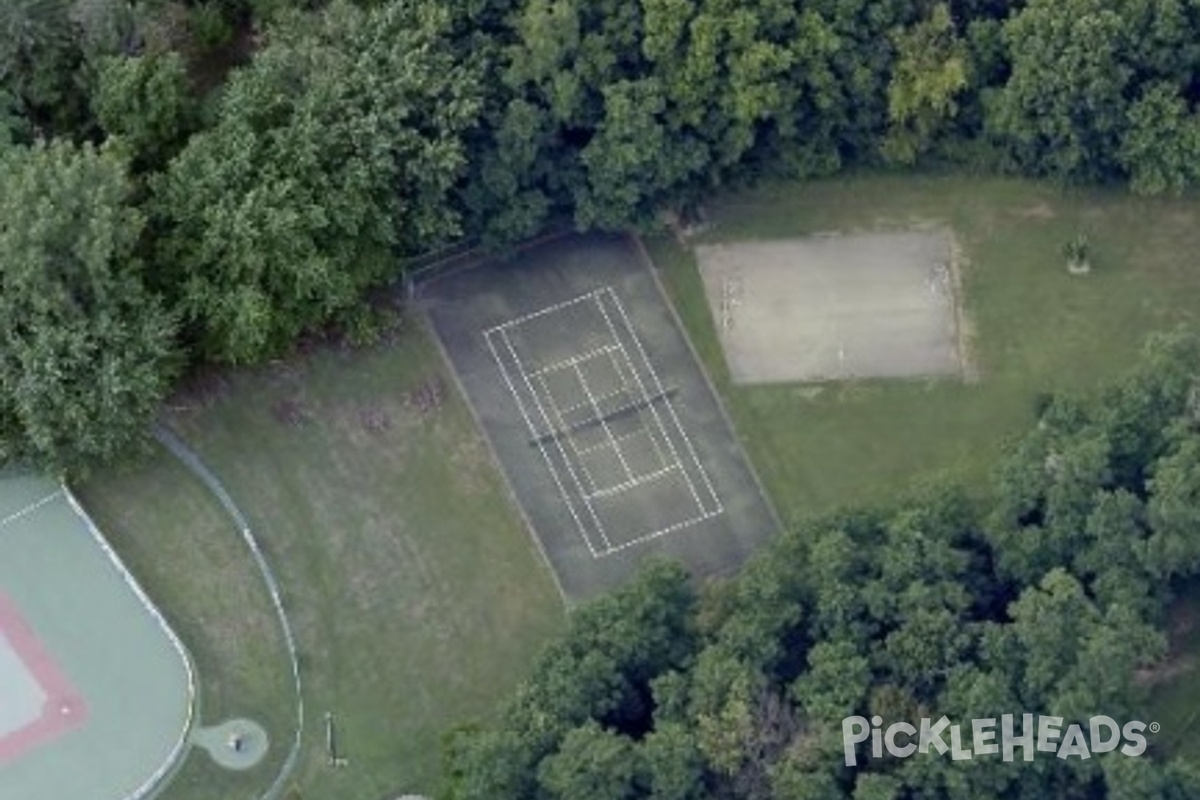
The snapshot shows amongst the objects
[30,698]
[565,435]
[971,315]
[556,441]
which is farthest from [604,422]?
[30,698]

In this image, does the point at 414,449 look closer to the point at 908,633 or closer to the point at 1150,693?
the point at 908,633

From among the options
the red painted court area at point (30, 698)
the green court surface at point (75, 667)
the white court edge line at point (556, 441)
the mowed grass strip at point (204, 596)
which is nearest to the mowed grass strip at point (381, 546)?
the mowed grass strip at point (204, 596)

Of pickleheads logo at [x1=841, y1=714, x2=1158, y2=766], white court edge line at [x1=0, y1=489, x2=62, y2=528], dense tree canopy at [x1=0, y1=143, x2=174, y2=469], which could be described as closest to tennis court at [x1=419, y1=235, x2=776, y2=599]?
pickleheads logo at [x1=841, y1=714, x2=1158, y2=766]

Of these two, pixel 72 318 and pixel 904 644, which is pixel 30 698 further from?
pixel 904 644

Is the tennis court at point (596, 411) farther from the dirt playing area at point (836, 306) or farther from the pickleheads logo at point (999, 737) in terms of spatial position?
the pickleheads logo at point (999, 737)

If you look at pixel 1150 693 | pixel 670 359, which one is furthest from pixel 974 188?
pixel 1150 693
